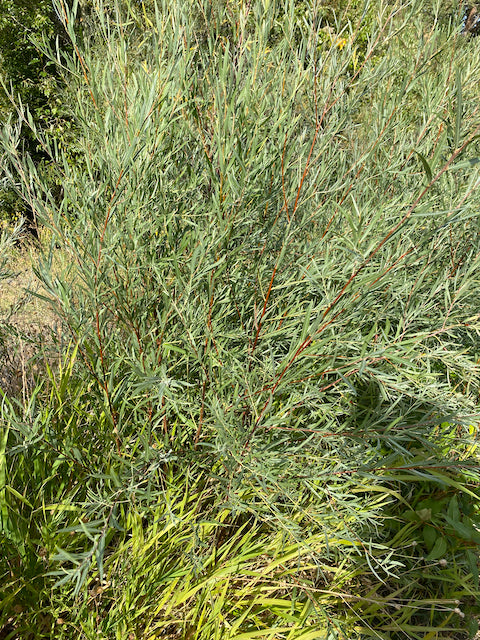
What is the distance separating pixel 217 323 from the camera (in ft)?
4.96

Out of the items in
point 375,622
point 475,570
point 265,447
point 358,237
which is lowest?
point 375,622

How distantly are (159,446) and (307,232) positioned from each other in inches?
39.9

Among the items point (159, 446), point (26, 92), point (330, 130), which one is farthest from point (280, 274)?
point (26, 92)

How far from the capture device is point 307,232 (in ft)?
5.91

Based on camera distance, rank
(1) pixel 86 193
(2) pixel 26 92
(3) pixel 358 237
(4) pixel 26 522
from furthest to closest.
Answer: (2) pixel 26 92, (4) pixel 26 522, (1) pixel 86 193, (3) pixel 358 237

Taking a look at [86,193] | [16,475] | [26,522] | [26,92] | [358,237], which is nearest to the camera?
[358,237]

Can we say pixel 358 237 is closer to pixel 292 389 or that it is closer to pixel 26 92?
pixel 292 389

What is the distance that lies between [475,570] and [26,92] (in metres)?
7.87

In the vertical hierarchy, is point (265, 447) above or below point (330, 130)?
below

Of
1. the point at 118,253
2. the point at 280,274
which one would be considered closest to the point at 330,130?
the point at 280,274

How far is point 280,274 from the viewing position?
155cm

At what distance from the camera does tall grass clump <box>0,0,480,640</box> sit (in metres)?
1.20

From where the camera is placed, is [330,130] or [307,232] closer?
[330,130]

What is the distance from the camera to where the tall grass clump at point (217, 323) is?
1202 mm
